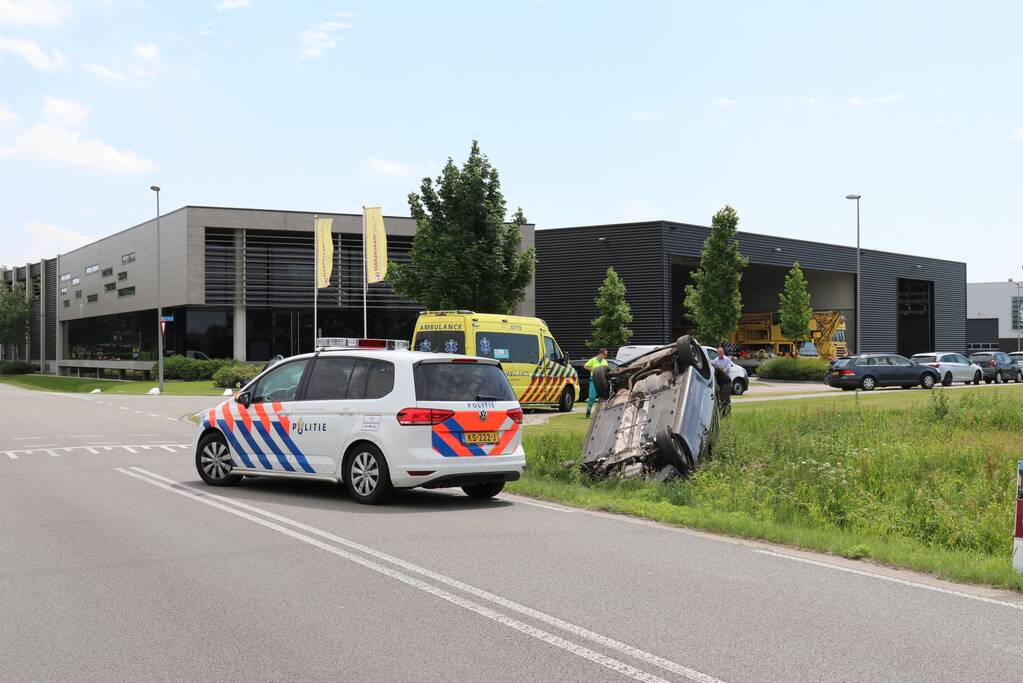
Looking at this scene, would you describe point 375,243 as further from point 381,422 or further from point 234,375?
point 381,422

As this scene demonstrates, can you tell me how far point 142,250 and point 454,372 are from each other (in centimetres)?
5254

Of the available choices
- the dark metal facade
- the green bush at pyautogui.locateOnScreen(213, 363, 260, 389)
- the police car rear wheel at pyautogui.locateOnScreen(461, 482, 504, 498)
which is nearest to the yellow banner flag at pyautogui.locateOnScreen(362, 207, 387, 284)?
the green bush at pyautogui.locateOnScreen(213, 363, 260, 389)

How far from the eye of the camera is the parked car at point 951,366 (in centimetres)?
3909

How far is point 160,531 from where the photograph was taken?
897cm

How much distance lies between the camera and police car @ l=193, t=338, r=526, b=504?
10414 millimetres

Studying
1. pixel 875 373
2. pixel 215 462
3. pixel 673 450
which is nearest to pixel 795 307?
pixel 875 373

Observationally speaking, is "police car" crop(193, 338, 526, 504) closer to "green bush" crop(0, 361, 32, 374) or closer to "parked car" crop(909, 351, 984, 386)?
"parked car" crop(909, 351, 984, 386)

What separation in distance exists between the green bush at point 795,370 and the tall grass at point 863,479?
2982 centimetres

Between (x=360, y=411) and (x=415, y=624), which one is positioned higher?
(x=360, y=411)

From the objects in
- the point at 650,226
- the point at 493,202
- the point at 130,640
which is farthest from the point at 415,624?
the point at 650,226

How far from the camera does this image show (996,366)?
4362 centimetres

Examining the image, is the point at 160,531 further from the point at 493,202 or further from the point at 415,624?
the point at 493,202

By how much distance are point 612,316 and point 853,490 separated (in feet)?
130

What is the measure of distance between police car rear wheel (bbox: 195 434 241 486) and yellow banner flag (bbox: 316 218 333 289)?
2930 centimetres
